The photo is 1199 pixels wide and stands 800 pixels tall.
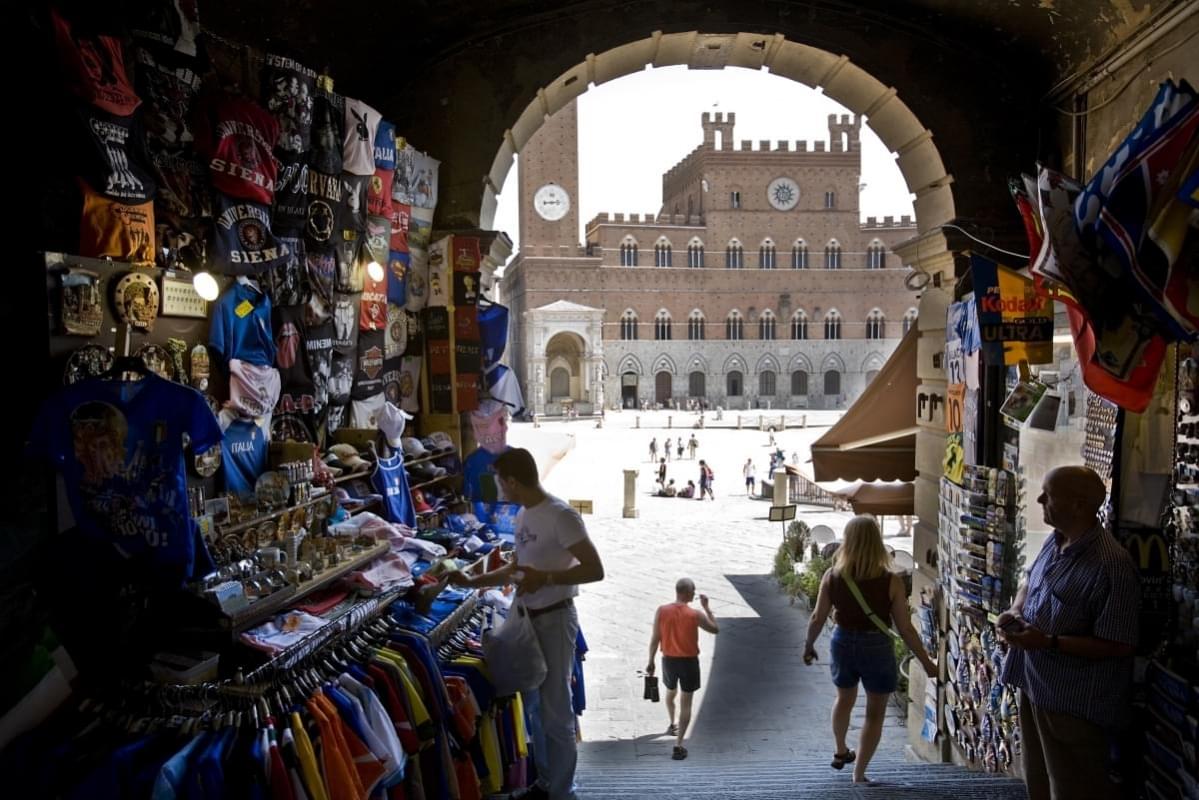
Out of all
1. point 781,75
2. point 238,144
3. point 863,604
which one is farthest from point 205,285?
point 781,75

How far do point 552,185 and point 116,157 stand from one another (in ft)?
133

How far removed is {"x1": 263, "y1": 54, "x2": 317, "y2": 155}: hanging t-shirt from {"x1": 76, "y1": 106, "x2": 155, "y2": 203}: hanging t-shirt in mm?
931

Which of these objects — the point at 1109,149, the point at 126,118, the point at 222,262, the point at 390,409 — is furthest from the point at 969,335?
the point at 126,118

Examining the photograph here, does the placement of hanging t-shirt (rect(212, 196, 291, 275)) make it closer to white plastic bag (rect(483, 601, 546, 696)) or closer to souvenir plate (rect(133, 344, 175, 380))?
souvenir plate (rect(133, 344, 175, 380))

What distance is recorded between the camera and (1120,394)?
329 cm

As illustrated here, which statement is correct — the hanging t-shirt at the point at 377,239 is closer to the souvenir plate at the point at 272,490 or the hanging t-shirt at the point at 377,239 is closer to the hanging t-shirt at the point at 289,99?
the hanging t-shirt at the point at 289,99

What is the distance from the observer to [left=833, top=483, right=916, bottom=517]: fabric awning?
24.2 feet

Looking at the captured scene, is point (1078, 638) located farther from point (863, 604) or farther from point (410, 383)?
point (410, 383)

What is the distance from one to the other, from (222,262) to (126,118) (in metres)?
0.77

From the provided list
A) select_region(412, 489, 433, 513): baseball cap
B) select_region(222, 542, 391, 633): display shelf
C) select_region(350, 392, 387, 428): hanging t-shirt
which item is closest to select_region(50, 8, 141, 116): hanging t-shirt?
select_region(222, 542, 391, 633): display shelf

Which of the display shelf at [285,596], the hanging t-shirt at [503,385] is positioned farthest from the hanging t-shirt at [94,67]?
the hanging t-shirt at [503,385]

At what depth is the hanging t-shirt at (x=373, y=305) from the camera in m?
4.92

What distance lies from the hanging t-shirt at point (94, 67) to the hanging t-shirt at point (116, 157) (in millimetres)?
49

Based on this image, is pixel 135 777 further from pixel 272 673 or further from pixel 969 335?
pixel 969 335
